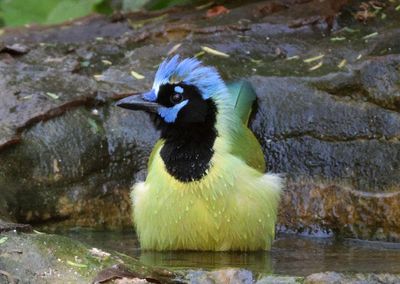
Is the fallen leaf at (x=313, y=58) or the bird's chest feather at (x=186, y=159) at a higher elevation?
the fallen leaf at (x=313, y=58)

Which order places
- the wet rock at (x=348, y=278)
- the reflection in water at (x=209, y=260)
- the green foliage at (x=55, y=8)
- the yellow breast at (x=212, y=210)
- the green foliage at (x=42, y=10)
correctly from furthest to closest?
the green foliage at (x=42, y=10), the green foliage at (x=55, y=8), the yellow breast at (x=212, y=210), the reflection in water at (x=209, y=260), the wet rock at (x=348, y=278)

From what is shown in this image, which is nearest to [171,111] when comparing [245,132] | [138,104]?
[138,104]

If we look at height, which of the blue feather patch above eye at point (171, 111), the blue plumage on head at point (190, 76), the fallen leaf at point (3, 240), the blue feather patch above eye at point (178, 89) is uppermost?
the blue plumage on head at point (190, 76)

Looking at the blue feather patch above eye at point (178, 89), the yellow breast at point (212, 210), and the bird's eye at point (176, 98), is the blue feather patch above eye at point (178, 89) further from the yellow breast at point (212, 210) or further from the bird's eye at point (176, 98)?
the yellow breast at point (212, 210)

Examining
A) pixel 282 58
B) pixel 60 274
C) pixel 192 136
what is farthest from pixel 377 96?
pixel 60 274

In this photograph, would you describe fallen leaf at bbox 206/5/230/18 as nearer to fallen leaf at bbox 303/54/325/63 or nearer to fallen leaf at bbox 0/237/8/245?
fallen leaf at bbox 303/54/325/63

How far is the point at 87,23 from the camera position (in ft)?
26.4

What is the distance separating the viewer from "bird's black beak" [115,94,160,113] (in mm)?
5699

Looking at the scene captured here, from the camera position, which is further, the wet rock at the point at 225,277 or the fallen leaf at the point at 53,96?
the fallen leaf at the point at 53,96

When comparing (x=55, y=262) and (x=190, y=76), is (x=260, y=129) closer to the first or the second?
(x=190, y=76)

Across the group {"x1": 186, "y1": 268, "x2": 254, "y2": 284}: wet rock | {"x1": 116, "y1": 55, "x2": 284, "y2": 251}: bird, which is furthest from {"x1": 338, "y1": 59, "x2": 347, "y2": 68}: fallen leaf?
{"x1": 186, "y1": 268, "x2": 254, "y2": 284}: wet rock

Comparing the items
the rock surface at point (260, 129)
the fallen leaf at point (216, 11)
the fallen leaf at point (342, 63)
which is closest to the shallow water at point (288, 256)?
the rock surface at point (260, 129)

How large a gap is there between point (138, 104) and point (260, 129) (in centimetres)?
122

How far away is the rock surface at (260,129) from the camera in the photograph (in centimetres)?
634
